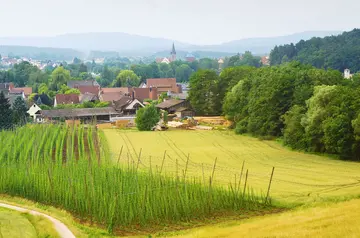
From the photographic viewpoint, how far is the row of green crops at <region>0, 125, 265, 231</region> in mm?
22516

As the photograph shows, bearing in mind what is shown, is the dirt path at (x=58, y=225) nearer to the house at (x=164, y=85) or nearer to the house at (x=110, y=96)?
the house at (x=110, y=96)

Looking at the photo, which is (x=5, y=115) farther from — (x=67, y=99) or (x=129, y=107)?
(x=67, y=99)

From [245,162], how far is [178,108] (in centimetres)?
3248

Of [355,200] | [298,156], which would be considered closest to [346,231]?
[355,200]

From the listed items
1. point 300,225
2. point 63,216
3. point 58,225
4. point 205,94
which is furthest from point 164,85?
point 300,225

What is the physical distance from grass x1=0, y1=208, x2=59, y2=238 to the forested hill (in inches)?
3984

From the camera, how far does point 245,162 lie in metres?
34.7

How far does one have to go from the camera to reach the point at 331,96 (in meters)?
38.3

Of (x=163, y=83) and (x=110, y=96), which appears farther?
(x=163, y=83)

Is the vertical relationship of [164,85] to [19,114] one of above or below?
below

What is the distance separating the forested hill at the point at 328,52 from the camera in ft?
382

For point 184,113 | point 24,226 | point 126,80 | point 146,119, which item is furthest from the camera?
point 126,80

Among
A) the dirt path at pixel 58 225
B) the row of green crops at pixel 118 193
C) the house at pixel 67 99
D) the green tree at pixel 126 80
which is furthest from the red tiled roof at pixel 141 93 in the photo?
the dirt path at pixel 58 225

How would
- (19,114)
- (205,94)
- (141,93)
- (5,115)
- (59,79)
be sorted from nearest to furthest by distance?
(5,115) → (19,114) → (205,94) → (141,93) → (59,79)
